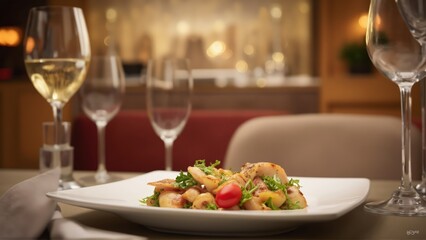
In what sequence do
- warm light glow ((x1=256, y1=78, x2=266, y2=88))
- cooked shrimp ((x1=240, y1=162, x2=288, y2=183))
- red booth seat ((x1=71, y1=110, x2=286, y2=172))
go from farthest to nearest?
warm light glow ((x1=256, y1=78, x2=266, y2=88)), red booth seat ((x1=71, y1=110, x2=286, y2=172)), cooked shrimp ((x1=240, y1=162, x2=288, y2=183))

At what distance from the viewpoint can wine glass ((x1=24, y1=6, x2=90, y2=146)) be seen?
1.03m

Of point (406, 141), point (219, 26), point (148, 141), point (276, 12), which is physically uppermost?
point (276, 12)

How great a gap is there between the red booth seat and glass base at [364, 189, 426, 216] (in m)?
1.56

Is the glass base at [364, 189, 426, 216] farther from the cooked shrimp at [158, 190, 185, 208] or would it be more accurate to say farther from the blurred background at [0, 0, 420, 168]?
the blurred background at [0, 0, 420, 168]

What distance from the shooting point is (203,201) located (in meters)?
0.67

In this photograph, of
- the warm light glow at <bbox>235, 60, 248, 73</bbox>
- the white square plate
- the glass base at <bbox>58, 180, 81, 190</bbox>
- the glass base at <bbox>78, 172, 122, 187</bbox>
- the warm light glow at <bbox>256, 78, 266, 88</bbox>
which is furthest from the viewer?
the warm light glow at <bbox>235, 60, 248, 73</bbox>

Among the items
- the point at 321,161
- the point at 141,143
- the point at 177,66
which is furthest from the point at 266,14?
the point at 177,66

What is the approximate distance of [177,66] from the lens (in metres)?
1.12

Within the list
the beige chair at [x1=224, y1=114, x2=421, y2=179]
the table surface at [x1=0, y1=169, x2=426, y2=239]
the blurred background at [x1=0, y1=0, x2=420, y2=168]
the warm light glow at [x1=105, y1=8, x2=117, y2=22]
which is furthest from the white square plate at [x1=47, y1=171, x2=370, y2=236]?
the warm light glow at [x1=105, y1=8, x2=117, y2=22]

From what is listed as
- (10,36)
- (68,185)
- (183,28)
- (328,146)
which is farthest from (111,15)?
(68,185)

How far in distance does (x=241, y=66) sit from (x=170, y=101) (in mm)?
5041

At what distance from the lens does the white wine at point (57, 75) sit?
1.03 meters

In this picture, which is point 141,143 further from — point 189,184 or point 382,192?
point 189,184

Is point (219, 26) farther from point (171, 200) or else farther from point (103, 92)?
point (171, 200)
